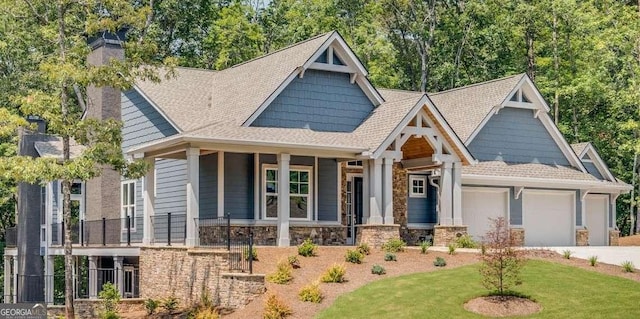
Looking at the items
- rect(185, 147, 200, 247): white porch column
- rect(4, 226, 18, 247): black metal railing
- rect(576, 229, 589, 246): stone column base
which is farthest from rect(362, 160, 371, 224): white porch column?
rect(4, 226, 18, 247): black metal railing

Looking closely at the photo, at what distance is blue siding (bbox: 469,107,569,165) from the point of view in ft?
119

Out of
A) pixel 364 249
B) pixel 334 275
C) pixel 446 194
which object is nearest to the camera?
pixel 334 275

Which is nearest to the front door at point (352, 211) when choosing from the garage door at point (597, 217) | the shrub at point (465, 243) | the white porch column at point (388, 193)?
the white porch column at point (388, 193)

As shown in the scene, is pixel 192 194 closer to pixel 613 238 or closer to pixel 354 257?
pixel 354 257

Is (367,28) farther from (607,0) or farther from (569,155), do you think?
(569,155)

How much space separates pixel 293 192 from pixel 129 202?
25.4 feet

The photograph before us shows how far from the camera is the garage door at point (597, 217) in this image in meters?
40.1

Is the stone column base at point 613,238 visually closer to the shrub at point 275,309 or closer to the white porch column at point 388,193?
the white porch column at point 388,193

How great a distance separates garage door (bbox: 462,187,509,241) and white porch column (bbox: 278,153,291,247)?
28.2ft

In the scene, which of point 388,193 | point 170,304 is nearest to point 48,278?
point 170,304

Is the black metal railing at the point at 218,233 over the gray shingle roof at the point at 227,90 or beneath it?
beneath

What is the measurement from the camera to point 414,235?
3388 cm

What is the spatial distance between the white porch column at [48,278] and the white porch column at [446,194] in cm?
1542

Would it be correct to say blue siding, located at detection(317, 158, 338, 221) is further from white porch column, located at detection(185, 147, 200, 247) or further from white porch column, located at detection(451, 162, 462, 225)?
white porch column, located at detection(185, 147, 200, 247)
